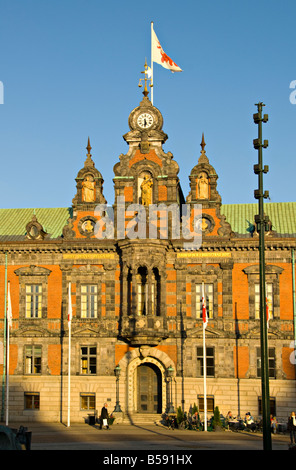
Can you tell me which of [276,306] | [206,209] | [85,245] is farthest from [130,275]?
[276,306]

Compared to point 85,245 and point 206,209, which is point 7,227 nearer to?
point 85,245

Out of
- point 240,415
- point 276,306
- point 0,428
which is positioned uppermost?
point 276,306

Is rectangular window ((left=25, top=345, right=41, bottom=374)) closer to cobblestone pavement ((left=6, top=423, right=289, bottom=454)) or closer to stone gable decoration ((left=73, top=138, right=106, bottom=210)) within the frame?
cobblestone pavement ((left=6, top=423, right=289, bottom=454))

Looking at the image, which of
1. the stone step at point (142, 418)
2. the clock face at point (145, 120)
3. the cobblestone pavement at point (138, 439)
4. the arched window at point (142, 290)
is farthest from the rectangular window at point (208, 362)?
the clock face at point (145, 120)

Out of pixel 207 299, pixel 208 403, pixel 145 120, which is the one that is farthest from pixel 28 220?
pixel 208 403

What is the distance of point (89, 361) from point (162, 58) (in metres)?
22.1

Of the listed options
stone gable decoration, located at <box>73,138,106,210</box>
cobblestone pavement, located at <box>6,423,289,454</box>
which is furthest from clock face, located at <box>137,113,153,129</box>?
cobblestone pavement, located at <box>6,423,289,454</box>

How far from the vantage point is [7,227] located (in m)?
51.8

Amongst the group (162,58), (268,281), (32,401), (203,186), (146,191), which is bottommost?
(32,401)

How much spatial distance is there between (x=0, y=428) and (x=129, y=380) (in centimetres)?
2374

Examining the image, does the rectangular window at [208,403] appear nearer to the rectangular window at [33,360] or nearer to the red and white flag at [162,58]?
the rectangular window at [33,360]

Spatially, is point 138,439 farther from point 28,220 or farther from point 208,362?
point 28,220

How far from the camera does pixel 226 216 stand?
5094cm

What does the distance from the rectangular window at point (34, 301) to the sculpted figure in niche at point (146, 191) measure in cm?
951
